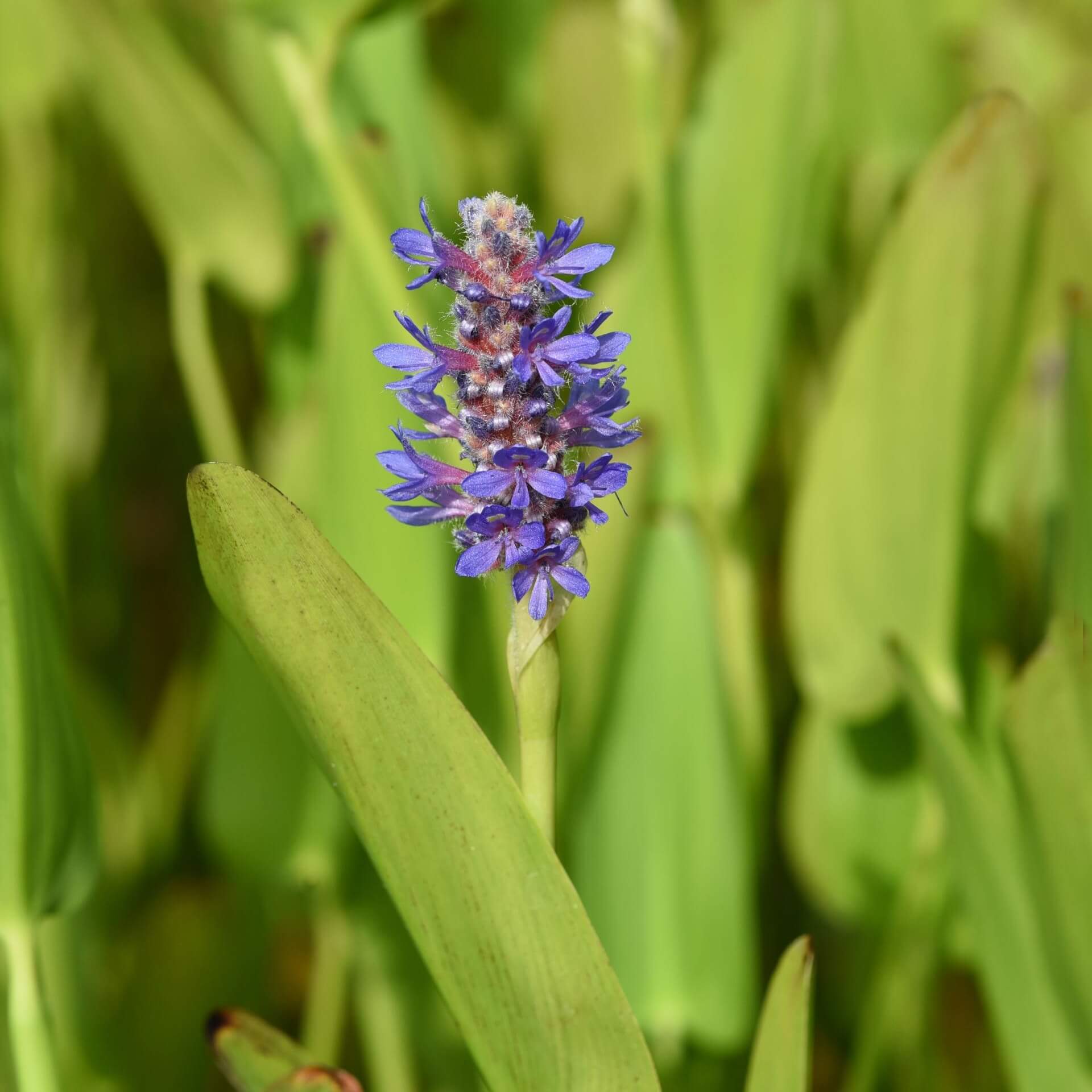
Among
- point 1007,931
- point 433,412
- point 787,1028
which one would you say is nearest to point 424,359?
point 433,412

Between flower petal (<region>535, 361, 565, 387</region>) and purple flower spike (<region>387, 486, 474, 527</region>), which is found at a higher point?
flower petal (<region>535, 361, 565, 387</region>)

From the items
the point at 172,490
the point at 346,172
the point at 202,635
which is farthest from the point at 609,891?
the point at 172,490

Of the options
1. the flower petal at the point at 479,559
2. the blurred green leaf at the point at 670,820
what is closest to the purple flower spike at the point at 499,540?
the flower petal at the point at 479,559

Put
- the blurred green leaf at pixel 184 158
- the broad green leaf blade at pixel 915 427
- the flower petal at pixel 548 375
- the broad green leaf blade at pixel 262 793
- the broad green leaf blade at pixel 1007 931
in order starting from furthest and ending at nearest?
the blurred green leaf at pixel 184 158
the broad green leaf blade at pixel 262 793
the broad green leaf blade at pixel 915 427
the broad green leaf blade at pixel 1007 931
the flower petal at pixel 548 375

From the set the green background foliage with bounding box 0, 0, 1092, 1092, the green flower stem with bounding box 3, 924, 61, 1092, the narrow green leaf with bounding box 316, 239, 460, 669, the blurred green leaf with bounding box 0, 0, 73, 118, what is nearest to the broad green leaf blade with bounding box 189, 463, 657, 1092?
the green background foliage with bounding box 0, 0, 1092, 1092

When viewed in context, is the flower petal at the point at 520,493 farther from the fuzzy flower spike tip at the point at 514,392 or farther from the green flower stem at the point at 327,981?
the green flower stem at the point at 327,981

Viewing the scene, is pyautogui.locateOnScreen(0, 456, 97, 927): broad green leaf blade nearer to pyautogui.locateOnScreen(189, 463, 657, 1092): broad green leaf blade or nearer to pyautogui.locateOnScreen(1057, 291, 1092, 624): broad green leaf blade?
pyautogui.locateOnScreen(189, 463, 657, 1092): broad green leaf blade

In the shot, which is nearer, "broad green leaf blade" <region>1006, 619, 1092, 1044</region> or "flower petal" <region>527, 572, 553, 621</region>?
"flower petal" <region>527, 572, 553, 621</region>
